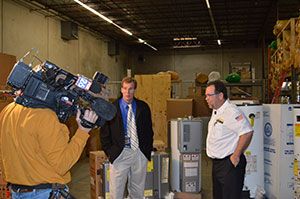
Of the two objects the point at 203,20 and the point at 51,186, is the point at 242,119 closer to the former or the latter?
the point at 51,186

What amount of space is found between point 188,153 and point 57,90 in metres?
3.46

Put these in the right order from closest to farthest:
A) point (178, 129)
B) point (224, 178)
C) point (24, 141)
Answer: point (24, 141) → point (224, 178) → point (178, 129)

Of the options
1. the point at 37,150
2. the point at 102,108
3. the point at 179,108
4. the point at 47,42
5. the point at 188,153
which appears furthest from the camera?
the point at 47,42

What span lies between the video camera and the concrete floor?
3729mm

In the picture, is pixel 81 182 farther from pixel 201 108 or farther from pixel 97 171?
pixel 201 108

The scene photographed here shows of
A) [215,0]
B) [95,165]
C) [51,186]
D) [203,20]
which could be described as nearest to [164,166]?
[95,165]

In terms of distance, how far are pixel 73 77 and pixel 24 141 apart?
16.8 inches

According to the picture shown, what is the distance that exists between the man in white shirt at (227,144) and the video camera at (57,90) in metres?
1.49

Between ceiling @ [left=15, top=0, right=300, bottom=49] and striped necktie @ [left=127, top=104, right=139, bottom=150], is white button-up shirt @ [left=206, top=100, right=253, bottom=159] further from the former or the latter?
ceiling @ [left=15, top=0, right=300, bottom=49]

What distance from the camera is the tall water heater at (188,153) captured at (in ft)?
17.2

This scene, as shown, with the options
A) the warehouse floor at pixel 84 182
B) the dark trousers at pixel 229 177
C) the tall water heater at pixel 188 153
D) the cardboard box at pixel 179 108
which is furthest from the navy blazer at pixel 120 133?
the cardboard box at pixel 179 108

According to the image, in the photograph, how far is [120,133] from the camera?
3.68 metres

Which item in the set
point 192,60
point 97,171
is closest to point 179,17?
point 192,60

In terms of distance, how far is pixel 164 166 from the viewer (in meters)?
4.93
